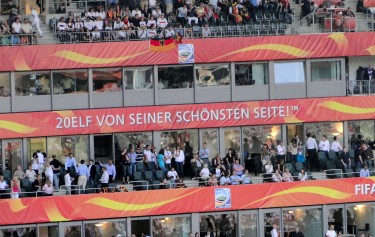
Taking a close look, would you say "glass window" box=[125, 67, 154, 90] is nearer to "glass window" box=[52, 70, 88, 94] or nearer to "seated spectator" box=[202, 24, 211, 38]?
"glass window" box=[52, 70, 88, 94]

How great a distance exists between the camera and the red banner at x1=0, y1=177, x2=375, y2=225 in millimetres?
80812

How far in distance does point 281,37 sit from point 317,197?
672cm

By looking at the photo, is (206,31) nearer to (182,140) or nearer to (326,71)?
(182,140)

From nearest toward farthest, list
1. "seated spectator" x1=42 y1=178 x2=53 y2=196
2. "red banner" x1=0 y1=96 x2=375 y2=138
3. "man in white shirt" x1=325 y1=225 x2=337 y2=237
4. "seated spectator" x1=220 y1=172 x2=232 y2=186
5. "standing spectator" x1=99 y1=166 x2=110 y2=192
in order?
"seated spectator" x1=42 y1=178 x2=53 y2=196, "standing spectator" x1=99 y1=166 x2=110 y2=192, "red banner" x1=0 y1=96 x2=375 y2=138, "man in white shirt" x1=325 y1=225 x2=337 y2=237, "seated spectator" x1=220 y1=172 x2=232 y2=186

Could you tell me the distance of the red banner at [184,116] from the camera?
8256cm

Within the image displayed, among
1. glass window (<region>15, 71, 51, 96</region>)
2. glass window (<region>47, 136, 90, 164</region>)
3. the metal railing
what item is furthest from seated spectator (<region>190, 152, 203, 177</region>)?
the metal railing

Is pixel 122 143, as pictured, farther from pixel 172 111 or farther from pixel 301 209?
pixel 301 209

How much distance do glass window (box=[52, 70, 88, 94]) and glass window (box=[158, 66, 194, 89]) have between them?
10.5ft

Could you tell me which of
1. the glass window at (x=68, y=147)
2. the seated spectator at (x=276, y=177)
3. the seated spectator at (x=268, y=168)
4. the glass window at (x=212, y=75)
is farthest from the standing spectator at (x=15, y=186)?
the seated spectator at (x=276, y=177)

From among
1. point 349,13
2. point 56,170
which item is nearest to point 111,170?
point 56,170

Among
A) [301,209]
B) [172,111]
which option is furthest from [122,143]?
[301,209]

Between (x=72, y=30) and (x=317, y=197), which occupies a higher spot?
(x=72, y=30)

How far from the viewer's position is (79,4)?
84938 mm

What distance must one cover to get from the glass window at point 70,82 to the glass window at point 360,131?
457 inches
